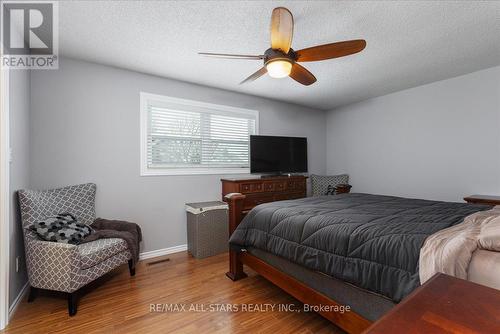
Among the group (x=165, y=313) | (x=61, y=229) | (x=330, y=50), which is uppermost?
(x=330, y=50)

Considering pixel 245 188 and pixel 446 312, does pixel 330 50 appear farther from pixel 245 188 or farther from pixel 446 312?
pixel 245 188

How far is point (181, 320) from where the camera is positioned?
5.76 feet

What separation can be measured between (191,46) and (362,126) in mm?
3515

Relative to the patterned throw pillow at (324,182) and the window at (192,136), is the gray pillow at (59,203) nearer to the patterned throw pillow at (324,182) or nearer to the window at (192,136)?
the window at (192,136)

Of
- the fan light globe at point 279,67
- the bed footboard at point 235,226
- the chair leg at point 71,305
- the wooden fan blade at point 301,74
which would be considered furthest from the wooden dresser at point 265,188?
the chair leg at point 71,305

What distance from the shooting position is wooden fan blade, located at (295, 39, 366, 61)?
167cm

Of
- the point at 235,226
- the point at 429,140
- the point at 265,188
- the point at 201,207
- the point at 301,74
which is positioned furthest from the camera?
the point at 265,188

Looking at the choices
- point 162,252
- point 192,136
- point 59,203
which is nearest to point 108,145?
point 59,203

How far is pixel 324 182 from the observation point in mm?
4516

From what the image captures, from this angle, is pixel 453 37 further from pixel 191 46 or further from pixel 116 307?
pixel 116 307

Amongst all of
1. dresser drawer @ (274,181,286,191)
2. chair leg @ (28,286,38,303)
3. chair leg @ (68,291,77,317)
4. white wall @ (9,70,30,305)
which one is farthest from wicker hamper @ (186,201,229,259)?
white wall @ (9,70,30,305)

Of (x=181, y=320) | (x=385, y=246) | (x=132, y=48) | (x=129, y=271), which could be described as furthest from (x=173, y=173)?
(x=385, y=246)

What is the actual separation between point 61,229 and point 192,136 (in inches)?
74.9

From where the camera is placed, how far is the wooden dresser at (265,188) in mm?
3391
